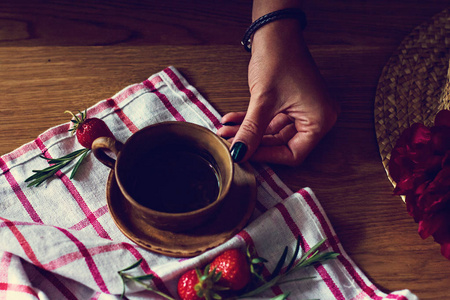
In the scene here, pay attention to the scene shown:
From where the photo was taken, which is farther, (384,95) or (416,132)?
(384,95)

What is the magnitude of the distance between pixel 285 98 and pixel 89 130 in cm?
34

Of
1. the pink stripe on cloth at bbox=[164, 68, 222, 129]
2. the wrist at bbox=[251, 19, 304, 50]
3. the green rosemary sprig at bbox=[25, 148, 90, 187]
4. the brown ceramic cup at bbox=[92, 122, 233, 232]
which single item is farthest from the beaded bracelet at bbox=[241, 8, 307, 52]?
the green rosemary sprig at bbox=[25, 148, 90, 187]

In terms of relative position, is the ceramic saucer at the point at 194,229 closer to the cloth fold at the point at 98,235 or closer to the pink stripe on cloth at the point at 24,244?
the cloth fold at the point at 98,235

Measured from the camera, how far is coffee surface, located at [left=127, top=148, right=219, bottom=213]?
25.4 inches

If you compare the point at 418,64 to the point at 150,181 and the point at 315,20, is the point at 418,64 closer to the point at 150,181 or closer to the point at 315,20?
the point at 315,20


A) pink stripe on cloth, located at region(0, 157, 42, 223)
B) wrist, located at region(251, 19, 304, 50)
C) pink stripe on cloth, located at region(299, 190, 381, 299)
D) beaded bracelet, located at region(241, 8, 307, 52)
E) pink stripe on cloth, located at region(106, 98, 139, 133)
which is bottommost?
pink stripe on cloth, located at region(299, 190, 381, 299)

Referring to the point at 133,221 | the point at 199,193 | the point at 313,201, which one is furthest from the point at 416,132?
the point at 133,221

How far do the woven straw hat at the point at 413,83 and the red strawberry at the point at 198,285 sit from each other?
0.36 meters

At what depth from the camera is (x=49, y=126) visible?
2.56ft

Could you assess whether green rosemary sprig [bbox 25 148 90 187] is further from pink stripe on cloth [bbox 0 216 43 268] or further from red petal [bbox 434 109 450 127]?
red petal [bbox 434 109 450 127]

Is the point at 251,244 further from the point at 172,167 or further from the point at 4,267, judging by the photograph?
the point at 4,267

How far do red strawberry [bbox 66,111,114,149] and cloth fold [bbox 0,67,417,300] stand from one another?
29mm

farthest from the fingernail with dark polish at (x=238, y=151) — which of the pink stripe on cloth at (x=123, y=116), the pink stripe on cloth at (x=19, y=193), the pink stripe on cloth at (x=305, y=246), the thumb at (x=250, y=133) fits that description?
the pink stripe on cloth at (x=19, y=193)

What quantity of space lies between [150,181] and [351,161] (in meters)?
0.36
